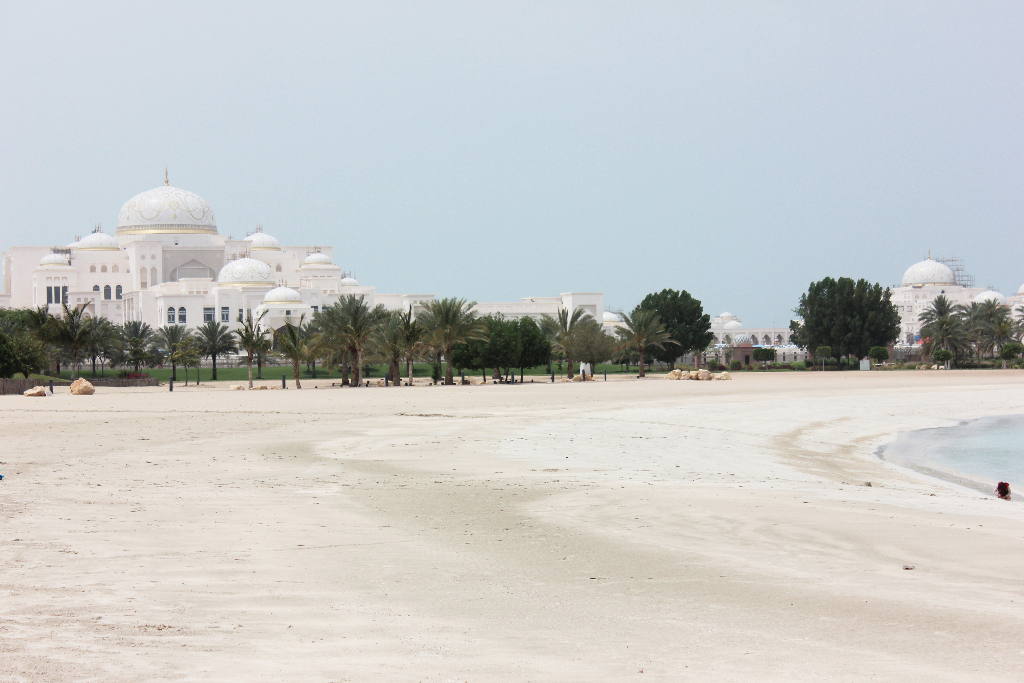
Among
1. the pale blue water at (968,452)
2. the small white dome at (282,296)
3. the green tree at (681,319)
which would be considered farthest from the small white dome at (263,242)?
the pale blue water at (968,452)

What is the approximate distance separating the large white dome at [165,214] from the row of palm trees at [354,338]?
101 ft

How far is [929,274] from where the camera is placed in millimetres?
116375

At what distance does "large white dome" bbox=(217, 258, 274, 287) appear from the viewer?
79188mm

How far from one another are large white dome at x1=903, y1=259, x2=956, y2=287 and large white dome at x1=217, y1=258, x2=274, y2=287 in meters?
80.6

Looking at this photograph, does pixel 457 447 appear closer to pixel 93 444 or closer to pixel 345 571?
pixel 93 444

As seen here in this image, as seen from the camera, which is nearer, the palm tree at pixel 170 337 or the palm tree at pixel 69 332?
the palm tree at pixel 69 332

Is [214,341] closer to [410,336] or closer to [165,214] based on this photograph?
[410,336]

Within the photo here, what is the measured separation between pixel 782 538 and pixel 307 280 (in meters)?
82.3

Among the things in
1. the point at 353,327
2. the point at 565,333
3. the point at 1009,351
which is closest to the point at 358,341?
the point at 353,327

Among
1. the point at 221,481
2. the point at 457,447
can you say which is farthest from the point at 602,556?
the point at 457,447

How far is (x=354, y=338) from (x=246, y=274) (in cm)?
3847

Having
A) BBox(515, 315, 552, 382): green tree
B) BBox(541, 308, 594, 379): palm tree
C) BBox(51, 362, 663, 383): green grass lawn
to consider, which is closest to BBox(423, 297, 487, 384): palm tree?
BBox(515, 315, 552, 382): green tree

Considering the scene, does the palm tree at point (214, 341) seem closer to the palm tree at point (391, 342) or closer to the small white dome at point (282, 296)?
the small white dome at point (282, 296)

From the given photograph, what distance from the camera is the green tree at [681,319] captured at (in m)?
69.1
